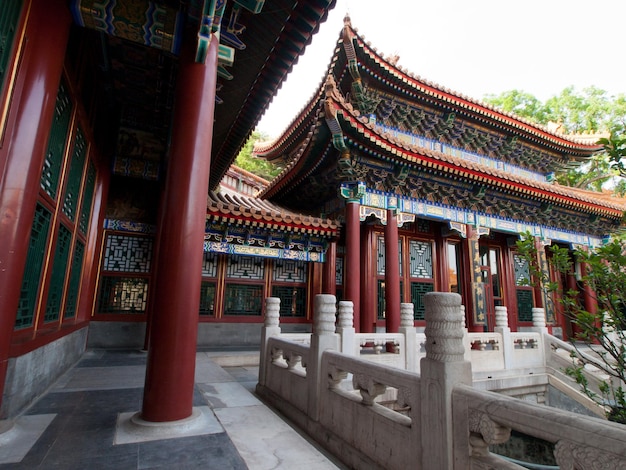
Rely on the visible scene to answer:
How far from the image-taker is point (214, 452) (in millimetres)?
2697

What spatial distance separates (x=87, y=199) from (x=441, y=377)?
6307mm

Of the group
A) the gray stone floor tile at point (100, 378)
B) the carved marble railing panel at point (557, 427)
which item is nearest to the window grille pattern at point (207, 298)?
the gray stone floor tile at point (100, 378)

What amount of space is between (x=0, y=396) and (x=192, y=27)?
3.72m

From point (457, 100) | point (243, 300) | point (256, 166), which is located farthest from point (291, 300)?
point (256, 166)

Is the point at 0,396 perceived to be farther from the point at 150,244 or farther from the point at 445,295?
the point at 150,244

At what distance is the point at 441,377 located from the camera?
2.18 m

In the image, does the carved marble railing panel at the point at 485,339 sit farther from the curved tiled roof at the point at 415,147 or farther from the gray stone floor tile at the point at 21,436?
the gray stone floor tile at the point at 21,436

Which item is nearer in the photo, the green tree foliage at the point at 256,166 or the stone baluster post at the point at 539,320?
the stone baluster post at the point at 539,320

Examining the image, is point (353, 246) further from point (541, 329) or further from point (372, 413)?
point (372, 413)

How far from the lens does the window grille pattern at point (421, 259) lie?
389 inches

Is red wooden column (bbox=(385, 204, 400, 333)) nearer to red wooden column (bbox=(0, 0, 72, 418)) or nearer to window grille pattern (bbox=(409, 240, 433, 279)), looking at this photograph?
window grille pattern (bbox=(409, 240, 433, 279))

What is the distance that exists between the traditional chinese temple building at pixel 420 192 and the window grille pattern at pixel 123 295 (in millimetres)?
4291

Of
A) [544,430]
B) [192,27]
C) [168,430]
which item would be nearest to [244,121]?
[192,27]

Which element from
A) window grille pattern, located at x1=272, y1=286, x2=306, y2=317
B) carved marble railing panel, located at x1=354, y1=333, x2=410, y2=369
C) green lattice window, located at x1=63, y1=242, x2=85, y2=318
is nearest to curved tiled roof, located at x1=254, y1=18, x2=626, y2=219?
window grille pattern, located at x1=272, y1=286, x2=306, y2=317
